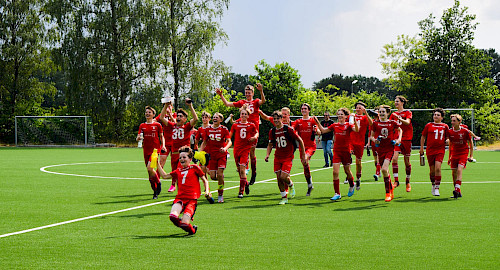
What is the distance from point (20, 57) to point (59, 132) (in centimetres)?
1211

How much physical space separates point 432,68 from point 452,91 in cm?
256

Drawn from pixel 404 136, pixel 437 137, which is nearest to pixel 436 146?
pixel 437 137

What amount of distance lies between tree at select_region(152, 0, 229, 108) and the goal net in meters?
8.70

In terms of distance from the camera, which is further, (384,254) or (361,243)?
(361,243)

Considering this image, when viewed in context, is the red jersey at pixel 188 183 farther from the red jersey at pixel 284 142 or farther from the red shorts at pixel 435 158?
the red shorts at pixel 435 158

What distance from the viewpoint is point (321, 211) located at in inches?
448

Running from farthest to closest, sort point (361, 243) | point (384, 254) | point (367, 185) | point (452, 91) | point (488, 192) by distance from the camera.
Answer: point (452, 91) → point (367, 185) → point (488, 192) → point (361, 243) → point (384, 254)

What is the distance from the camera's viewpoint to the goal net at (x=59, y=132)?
1890 inches

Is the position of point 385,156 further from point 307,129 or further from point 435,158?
point 307,129

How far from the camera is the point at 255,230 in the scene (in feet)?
30.1

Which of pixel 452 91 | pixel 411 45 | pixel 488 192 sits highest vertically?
pixel 411 45

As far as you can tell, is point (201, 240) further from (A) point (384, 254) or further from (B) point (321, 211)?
(B) point (321, 211)

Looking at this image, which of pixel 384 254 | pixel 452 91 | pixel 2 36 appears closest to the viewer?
pixel 384 254

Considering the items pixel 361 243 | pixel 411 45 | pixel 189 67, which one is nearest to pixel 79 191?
pixel 361 243
